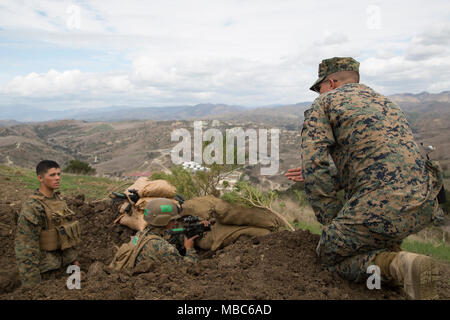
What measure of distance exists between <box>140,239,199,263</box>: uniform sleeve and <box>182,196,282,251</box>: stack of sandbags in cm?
99

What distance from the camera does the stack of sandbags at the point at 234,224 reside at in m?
4.62

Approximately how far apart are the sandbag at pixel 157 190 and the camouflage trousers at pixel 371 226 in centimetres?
341

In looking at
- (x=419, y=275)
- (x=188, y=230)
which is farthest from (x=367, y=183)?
(x=188, y=230)

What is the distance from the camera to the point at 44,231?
3498 millimetres

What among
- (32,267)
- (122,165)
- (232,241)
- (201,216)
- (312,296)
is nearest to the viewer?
(312,296)

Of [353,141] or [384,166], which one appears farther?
[353,141]

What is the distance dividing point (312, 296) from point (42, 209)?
2.70 meters

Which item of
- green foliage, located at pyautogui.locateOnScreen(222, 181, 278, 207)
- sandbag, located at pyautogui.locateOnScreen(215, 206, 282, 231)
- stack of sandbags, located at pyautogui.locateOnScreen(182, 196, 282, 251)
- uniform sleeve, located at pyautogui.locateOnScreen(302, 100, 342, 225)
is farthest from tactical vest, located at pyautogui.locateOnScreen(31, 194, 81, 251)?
uniform sleeve, located at pyautogui.locateOnScreen(302, 100, 342, 225)

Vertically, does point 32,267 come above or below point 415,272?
below

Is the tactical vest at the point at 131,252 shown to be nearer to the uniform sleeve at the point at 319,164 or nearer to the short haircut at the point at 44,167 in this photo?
the short haircut at the point at 44,167

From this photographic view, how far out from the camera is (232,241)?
15.1ft

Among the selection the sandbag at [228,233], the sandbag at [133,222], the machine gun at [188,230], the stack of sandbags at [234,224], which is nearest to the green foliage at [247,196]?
the stack of sandbags at [234,224]
